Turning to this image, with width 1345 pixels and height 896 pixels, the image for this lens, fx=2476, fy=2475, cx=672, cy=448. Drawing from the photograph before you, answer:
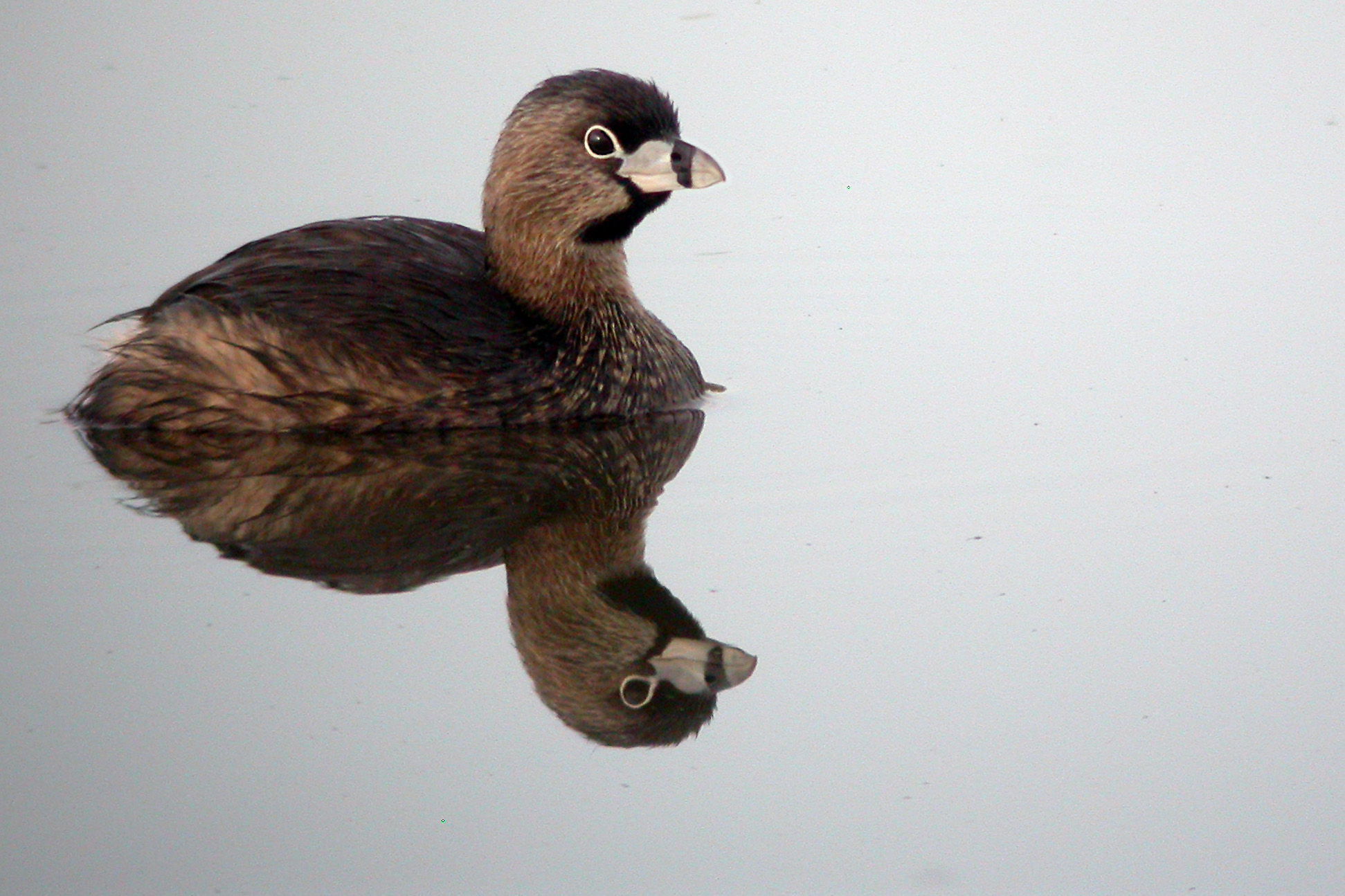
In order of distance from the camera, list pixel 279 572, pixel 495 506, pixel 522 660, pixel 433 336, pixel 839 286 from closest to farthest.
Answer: pixel 522 660
pixel 279 572
pixel 495 506
pixel 433 336
pixel 839 286

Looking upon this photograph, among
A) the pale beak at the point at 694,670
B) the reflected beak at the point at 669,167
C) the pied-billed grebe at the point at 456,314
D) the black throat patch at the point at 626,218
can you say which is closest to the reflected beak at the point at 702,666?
the pale beak at the point at 694,670

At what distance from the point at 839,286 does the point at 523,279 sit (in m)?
1.82

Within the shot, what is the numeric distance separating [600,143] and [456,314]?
31.2 inches

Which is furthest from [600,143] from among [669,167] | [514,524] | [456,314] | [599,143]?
[514,524]

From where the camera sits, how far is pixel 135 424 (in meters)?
8.72

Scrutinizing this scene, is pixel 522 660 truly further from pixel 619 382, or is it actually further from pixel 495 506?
pixel 619 382

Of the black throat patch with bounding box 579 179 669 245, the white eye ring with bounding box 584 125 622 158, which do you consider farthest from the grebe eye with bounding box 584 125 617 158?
the black throat patch with bounding box 579 179 669 245

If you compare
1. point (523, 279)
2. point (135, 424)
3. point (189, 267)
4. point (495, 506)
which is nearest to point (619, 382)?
point (523, 279)

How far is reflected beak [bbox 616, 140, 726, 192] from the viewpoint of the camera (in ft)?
28.2

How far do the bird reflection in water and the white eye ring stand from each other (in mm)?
955

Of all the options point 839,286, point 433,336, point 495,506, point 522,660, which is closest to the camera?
point 522,660

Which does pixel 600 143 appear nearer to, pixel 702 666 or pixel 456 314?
pixel 456 314

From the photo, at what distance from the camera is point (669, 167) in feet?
28.4

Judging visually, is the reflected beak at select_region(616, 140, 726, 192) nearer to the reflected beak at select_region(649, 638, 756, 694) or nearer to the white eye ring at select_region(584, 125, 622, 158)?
the white eye ring at select_region(584, 125, 622, 158)
